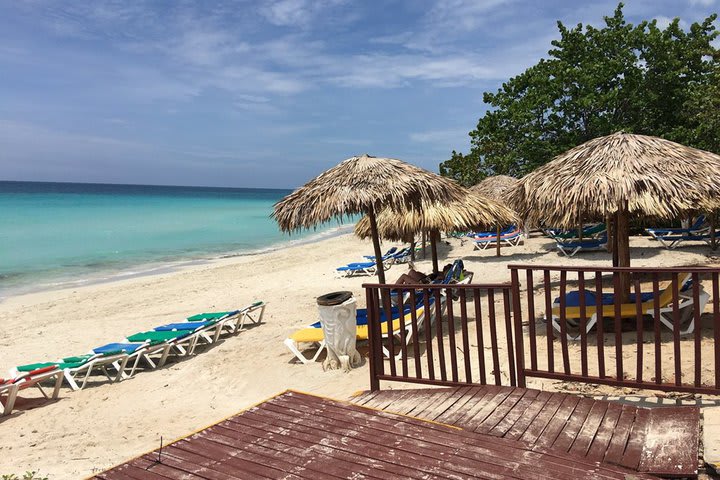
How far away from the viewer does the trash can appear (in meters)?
6.20

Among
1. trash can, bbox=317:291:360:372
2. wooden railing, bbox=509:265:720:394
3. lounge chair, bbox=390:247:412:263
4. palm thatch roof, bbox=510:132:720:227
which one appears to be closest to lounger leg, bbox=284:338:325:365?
trash can, bbox=317:291:360:372

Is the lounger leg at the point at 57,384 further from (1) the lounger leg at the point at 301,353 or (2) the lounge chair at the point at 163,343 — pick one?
(1) the lounger leg at the point at 301,353

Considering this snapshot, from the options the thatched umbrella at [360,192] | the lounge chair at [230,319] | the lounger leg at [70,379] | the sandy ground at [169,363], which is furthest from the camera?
the lounge chair at [230,319]

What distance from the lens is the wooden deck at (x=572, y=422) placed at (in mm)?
2705

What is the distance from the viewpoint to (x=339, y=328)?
20.4 feet

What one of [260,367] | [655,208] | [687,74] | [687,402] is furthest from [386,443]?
[687,74]

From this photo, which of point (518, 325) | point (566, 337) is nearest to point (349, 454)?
point (518, 325)

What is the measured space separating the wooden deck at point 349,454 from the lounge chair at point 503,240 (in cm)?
1527

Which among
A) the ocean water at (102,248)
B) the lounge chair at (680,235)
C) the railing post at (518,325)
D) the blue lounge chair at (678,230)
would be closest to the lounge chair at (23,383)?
the railing post at (518,325)

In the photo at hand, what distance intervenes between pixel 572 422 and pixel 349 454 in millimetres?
1398

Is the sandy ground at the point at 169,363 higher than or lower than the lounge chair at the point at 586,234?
lower

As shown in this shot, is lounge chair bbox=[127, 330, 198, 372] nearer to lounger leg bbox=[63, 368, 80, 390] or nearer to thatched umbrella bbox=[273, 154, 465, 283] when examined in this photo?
lounger leg bbox=[63, 368, 80, 390]

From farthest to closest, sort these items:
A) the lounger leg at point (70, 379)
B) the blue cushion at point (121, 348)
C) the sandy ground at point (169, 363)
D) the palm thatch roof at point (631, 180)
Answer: the blue cushion at point (121, 348) < the lounger leg at point (70, 379) < the palm thatch roof at point (631, 180) < the sandy ground at point (169, 363)

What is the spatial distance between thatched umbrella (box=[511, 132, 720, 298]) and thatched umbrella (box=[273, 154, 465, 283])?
5.29ft
